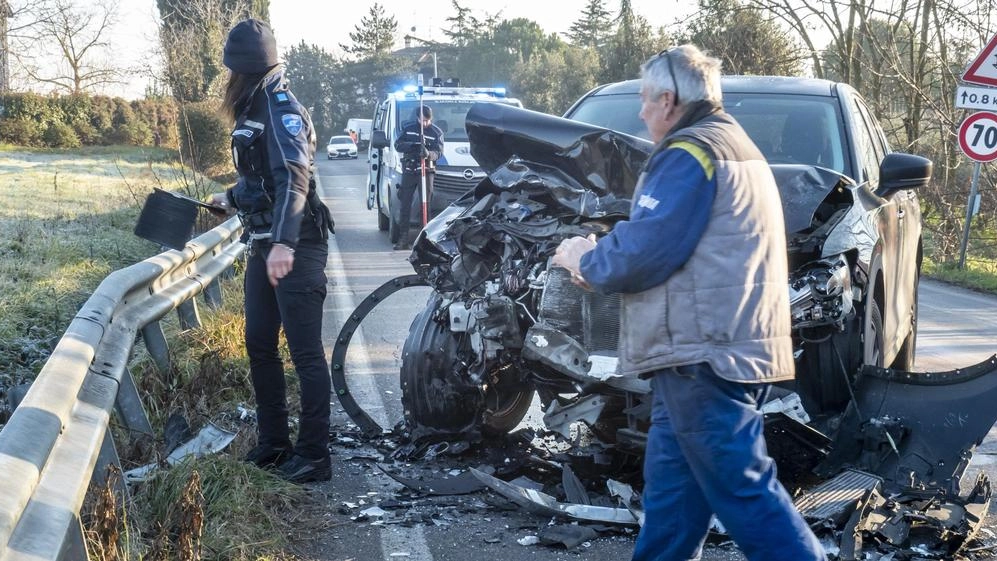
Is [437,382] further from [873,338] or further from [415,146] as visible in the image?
[415,146]

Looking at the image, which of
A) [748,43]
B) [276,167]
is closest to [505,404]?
[276,167]

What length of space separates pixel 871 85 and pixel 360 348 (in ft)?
51.8

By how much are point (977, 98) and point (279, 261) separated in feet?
35.0

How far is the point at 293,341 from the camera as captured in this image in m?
4.84

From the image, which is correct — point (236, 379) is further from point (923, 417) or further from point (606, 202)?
point (923, 417)

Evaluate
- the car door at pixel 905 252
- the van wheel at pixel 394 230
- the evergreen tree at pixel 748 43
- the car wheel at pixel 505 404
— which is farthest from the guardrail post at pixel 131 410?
the evergreen tree at pixel 748 43

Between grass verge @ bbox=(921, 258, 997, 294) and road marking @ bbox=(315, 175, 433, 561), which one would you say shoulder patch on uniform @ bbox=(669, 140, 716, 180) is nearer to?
road marking @ bbox=(315, 175, 433, 561)

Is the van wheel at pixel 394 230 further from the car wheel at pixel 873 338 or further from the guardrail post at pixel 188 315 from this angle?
the car wheel at pixel 873 338

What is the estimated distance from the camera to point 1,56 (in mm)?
41094

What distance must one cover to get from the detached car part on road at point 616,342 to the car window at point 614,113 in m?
1.27

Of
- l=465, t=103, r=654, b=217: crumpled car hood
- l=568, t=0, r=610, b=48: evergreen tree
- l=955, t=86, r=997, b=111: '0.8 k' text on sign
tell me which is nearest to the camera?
l=465, t=103, r=654, b=217: crumpled car hood

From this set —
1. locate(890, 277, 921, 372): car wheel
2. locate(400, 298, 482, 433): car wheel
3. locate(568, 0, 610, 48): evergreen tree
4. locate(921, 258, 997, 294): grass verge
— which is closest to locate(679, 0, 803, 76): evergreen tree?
locate(921, 258, 997, 294): grass verge

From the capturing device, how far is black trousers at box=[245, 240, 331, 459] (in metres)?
4.78

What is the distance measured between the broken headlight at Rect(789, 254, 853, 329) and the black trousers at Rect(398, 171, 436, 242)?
32.8ft
